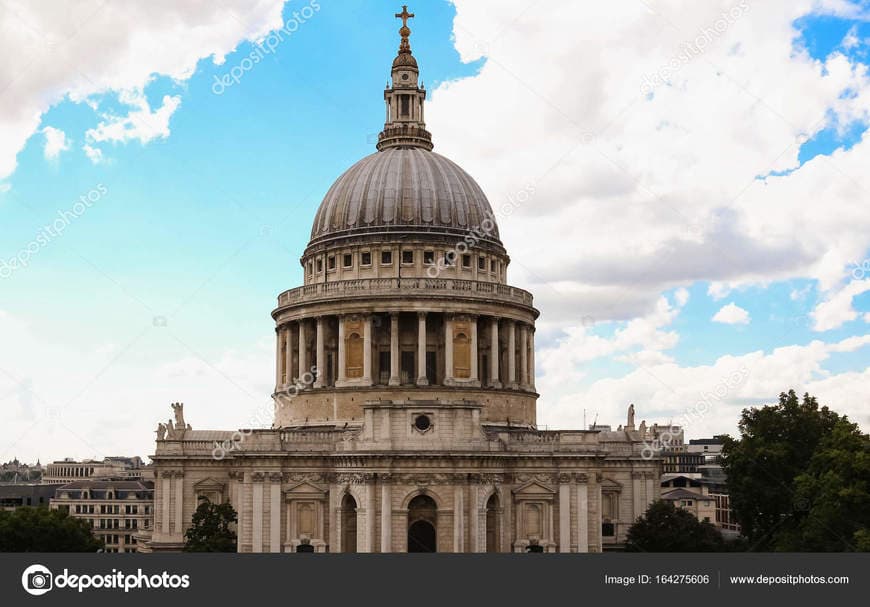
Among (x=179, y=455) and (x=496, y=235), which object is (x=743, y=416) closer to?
(x=496, y=235)

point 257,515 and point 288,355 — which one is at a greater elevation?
point 288,355

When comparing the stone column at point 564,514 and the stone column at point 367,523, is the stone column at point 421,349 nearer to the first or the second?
the stone column at point 367,523

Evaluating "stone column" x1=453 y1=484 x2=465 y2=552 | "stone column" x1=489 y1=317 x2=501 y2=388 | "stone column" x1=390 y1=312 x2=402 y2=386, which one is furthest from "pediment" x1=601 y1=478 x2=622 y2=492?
"stone column" x1=390 y1=312 x2=402 y2=386

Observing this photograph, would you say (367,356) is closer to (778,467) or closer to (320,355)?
(320,355)

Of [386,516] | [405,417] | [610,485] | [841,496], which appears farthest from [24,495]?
[841,496]

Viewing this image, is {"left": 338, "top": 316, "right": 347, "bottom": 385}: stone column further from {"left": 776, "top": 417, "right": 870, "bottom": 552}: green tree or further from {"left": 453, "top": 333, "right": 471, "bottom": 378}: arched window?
{"left": 776, "top": 417, "right": 870, "bottom": 552}: green tree

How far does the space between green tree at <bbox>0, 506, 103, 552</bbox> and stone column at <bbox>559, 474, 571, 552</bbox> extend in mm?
31603

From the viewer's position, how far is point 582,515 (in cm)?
7775

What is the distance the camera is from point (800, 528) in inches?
2987

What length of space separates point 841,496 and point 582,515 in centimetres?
1974

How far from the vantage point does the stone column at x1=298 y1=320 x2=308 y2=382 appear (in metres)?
92.1

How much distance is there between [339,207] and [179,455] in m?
23.8

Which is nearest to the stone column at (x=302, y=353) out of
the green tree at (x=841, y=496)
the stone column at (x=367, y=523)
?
the stone column at (x=367, y=523)

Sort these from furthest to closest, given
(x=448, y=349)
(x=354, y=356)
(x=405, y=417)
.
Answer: (x=354, y=356), (x=448, y=349), (x=405, y=417)
